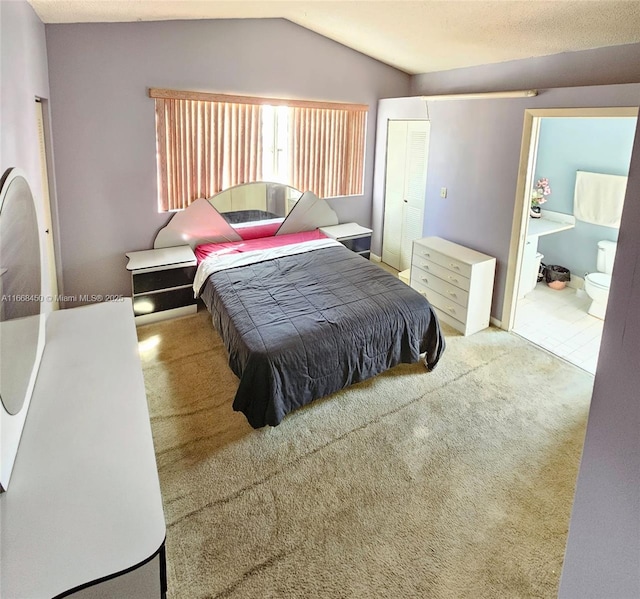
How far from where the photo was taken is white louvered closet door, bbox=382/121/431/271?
4.66 metres

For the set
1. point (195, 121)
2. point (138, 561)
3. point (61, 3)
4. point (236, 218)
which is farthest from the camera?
point (236, 218)

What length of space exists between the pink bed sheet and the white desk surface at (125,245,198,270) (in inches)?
5.0

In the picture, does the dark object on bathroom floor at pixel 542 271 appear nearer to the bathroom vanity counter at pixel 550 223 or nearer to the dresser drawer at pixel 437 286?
the bathroom vanity counter at pixel 550 223

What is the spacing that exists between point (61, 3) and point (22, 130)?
3.40 ft

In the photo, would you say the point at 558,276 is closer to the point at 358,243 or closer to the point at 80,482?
the point at 358,243

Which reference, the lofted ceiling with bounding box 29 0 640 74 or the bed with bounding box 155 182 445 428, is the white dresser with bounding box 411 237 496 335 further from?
the lofted ceiling with bounding box 29 0 640 74

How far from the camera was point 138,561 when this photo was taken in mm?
1157

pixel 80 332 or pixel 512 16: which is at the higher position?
pixel 512 16

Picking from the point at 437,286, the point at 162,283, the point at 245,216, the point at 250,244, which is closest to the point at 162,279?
the point at 162,283

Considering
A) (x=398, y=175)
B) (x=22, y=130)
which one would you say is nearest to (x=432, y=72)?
(x=398, y=175)

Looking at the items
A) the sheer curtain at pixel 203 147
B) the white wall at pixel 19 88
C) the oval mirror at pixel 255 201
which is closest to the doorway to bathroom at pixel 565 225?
the oval mirror at pixel 255 201

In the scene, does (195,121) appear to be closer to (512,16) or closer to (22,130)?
(22,130)

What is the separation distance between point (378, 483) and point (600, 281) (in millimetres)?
3168

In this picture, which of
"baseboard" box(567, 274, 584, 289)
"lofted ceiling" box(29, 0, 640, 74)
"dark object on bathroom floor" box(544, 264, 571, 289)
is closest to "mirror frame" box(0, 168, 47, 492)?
"lofted ceiling" box(29, 0, 640, 74)
